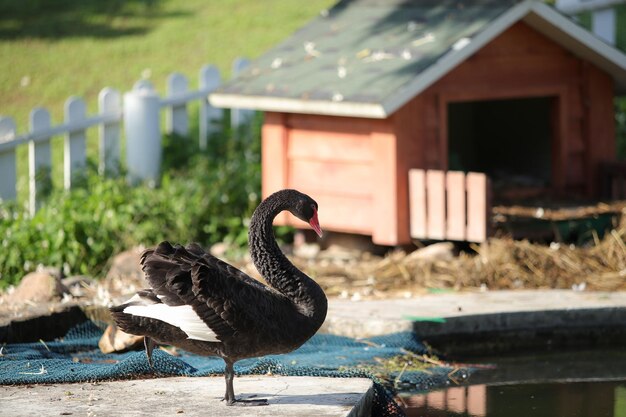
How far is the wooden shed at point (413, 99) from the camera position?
9469 mm

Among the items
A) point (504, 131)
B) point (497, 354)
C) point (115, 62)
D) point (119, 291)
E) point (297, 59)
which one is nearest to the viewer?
point (497, 354)

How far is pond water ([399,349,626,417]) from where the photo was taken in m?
6.59

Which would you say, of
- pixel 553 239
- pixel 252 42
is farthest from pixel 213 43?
pixel 553 239

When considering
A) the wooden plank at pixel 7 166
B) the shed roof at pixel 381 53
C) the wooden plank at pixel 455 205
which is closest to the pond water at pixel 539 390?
the wooden plank at pixel 455 205

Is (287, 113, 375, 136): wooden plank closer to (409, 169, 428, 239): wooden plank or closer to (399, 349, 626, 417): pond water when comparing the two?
(409, 169, 428, 239): wooden plank

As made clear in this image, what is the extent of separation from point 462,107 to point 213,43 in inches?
311

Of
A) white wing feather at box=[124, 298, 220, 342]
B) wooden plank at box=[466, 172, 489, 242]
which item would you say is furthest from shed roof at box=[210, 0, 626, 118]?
white wing feather at box=[124, 298, 220, 342]

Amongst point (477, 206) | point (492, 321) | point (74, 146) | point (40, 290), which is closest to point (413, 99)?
point (477, 206)

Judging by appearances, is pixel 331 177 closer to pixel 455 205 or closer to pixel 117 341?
pixel 455 205

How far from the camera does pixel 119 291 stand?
851cm

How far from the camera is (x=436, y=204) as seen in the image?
31.0 ft

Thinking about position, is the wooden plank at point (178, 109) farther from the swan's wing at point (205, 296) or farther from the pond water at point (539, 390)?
the swan's wing at point (205, 296)

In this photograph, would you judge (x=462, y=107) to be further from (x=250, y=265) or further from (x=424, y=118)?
(x=250, y=265)

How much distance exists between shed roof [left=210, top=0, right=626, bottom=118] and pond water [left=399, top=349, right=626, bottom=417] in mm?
2547
